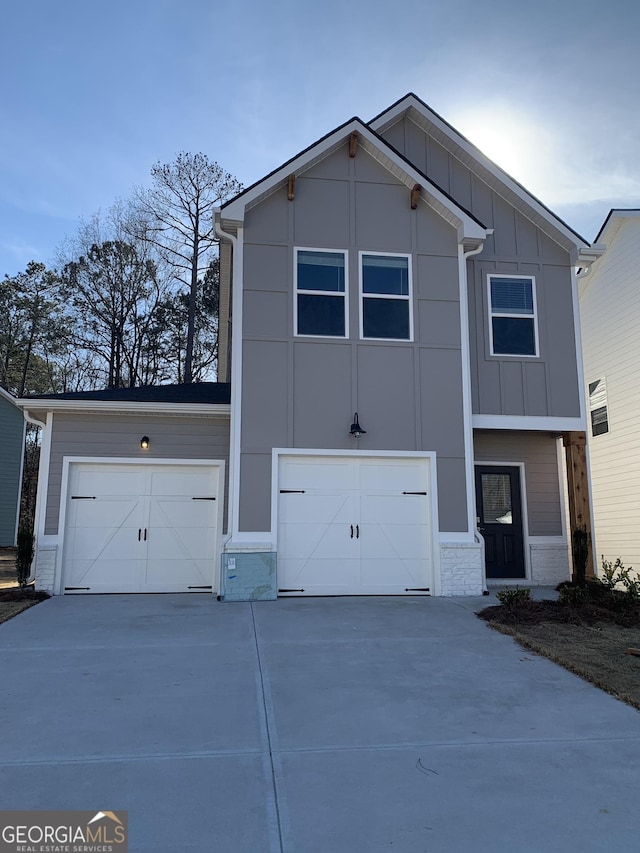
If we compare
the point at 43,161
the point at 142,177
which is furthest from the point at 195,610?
the point at 142,177

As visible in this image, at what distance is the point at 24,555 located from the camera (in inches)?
384

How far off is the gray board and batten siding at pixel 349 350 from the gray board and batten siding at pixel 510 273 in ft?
2.51

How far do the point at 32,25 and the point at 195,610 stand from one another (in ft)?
30.0

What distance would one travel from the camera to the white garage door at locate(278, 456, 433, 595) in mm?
9250

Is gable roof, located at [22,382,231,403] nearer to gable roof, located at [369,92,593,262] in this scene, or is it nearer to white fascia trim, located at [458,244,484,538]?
white fascia trim, located at [458,244,484,538]

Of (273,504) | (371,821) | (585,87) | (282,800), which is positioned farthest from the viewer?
(585,87)

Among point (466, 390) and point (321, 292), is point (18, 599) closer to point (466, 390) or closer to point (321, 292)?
point (321, 292)

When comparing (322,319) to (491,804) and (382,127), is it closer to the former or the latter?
(382,127)

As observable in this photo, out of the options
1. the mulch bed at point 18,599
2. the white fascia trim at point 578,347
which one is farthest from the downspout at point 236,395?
the white fascia trim at point 578,347

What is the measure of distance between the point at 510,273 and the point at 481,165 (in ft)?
6.66

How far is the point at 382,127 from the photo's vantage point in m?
11.3

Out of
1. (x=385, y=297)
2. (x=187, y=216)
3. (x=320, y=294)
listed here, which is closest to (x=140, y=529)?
(x=320, y=294)

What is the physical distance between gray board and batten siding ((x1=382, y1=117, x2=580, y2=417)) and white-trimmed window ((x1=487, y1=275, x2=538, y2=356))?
0.10 meters

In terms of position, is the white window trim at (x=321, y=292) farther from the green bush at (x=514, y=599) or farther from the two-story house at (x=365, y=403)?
the green bush at (x=514, y=599)
